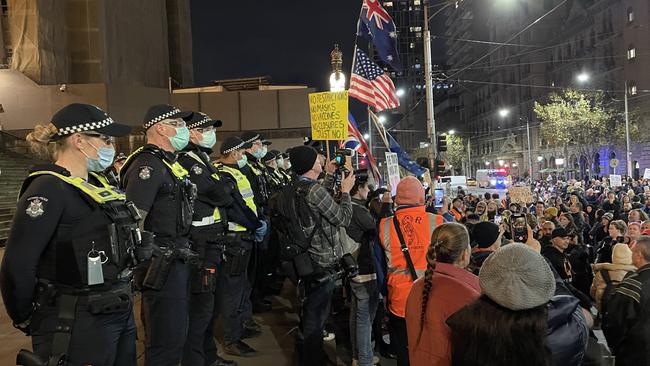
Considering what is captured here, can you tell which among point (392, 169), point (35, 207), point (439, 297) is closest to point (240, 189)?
point (35, 207)

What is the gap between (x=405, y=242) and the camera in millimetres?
4305

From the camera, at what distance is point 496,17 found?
3408 inches

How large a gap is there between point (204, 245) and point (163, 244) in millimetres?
710

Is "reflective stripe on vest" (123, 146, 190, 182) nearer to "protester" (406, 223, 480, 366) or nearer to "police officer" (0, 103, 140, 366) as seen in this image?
"police officer" (0, 103, 140, 366)

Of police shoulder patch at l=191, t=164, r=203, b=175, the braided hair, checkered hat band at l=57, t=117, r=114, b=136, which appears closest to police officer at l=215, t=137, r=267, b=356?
police shoulder patch at l=191, t=164, r=203, b=175

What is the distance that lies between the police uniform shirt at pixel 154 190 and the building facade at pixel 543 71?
107 ft

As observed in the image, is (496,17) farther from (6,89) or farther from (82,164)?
(82,164)

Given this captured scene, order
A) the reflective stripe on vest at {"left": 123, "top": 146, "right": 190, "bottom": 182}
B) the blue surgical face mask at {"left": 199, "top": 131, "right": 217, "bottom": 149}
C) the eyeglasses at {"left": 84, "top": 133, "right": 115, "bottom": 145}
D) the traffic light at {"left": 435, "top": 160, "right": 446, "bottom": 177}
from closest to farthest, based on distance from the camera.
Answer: the eyeglasses at {"left": 84, "top": 133, "right": 115, "bottom": 145} < the reflective stripe on vest at {"left": 123, "top": 146, "right": 190, "bottom": 182} < the blue surgical face mask at {"left": 199, "top": 131, "right": 217, "bottom": 149} < the traffic light at {"left": 435, "top": 160, "right": 446, "bottom": 177}

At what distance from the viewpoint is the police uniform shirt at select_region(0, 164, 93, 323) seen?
2.75 meters

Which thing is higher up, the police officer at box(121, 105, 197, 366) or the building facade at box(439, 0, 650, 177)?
the building facade at box(439, 0, 650, 177)

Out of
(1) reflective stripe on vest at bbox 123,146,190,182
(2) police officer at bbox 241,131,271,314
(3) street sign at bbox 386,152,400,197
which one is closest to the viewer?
(1) reflective stripe on vest at bbox 123,146,190,182

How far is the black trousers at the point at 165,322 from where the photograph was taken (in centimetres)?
381

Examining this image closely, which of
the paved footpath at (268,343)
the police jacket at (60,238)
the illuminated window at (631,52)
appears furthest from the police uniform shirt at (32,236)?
the illuminated window at (631,52)

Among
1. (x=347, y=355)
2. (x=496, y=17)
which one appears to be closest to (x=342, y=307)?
(x=347, y=355)
